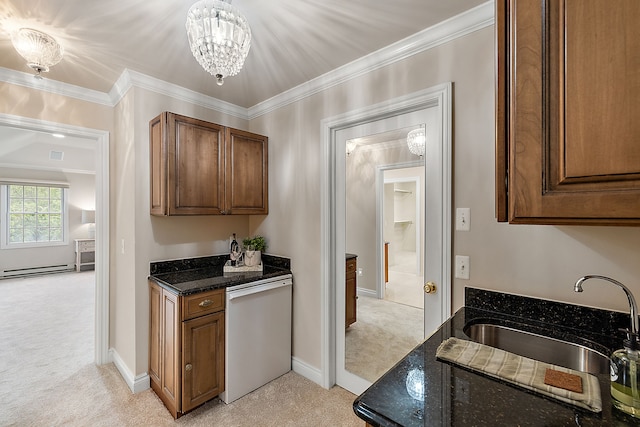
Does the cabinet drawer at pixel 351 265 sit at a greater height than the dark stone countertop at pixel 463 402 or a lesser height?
greater

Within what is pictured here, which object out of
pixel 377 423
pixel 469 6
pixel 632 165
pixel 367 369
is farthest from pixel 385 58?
pixel 367 369

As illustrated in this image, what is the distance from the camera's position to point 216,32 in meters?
1.29

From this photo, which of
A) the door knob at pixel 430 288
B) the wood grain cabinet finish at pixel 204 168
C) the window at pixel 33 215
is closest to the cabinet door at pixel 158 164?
the wood grain cabinet finish at pixel 204 168

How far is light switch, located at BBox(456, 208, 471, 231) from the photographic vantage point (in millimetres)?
1621

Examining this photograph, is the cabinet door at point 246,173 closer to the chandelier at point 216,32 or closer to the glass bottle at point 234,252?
the glass bottle at point 234,252

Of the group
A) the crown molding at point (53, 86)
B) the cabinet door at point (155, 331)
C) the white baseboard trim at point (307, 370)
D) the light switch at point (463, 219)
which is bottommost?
the white baseboard trim at point (307, 370)

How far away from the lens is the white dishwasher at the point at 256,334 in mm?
2143

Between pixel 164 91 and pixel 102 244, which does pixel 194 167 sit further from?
pixel 102 244

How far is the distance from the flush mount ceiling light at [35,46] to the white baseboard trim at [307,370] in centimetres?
279

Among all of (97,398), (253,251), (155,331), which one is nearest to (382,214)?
(253,251)

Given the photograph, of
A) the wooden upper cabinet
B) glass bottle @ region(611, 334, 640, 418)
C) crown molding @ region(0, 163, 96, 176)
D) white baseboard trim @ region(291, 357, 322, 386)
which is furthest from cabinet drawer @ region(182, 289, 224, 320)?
crown molding @ region(0, 163, 96, 176)

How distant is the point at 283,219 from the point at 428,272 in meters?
1.39

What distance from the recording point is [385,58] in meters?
1.95

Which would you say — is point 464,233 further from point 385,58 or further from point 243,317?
point 243,317
